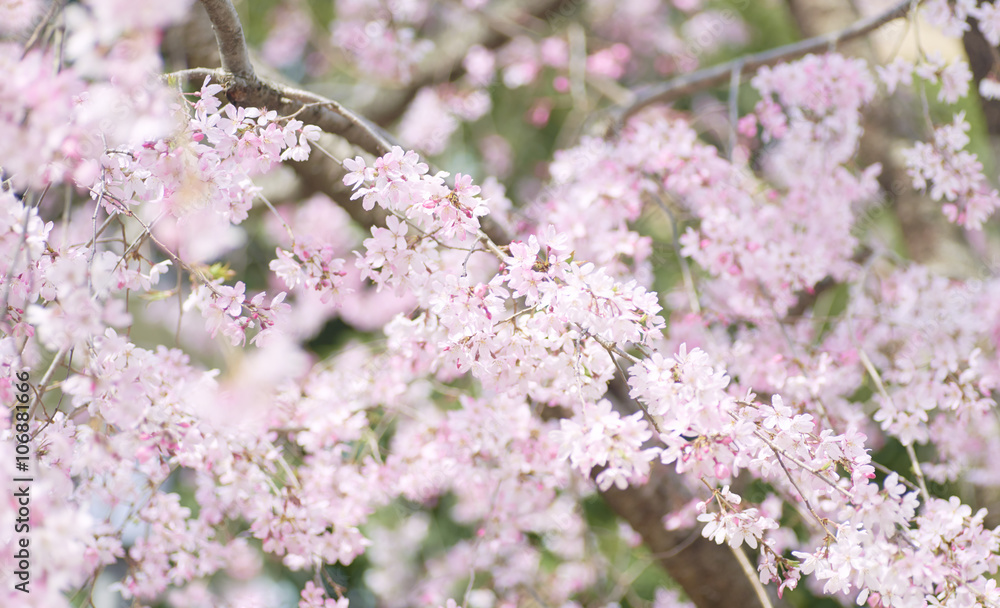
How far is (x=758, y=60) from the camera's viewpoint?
2.32 m

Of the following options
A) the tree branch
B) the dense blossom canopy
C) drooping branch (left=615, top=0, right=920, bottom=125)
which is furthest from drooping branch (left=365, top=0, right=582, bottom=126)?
the tree branch

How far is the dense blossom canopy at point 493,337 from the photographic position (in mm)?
1100

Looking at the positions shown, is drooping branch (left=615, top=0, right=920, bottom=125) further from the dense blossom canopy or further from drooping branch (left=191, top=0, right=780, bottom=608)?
drooping branch (left=191, top=0, right=780, bottom=608)

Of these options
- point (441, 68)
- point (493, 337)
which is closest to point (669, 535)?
point (493, 337)

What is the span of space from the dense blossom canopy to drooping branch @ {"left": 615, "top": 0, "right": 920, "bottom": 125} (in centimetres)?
2

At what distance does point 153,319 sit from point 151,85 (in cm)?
413

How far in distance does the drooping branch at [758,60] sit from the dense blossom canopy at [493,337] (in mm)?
22

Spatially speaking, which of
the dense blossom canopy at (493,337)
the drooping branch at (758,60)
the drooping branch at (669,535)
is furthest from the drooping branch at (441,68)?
the drooping branch at (669,535)

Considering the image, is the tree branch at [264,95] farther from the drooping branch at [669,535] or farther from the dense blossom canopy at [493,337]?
the drooping branch at [669,535]

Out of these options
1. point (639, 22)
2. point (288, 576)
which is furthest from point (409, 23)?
point (288, 576)

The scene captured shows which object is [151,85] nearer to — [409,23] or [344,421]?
[344,421]

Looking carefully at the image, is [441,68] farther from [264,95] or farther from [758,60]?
[264,95]

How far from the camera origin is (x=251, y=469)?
1617 mm

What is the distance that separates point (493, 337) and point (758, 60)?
1.71 m
